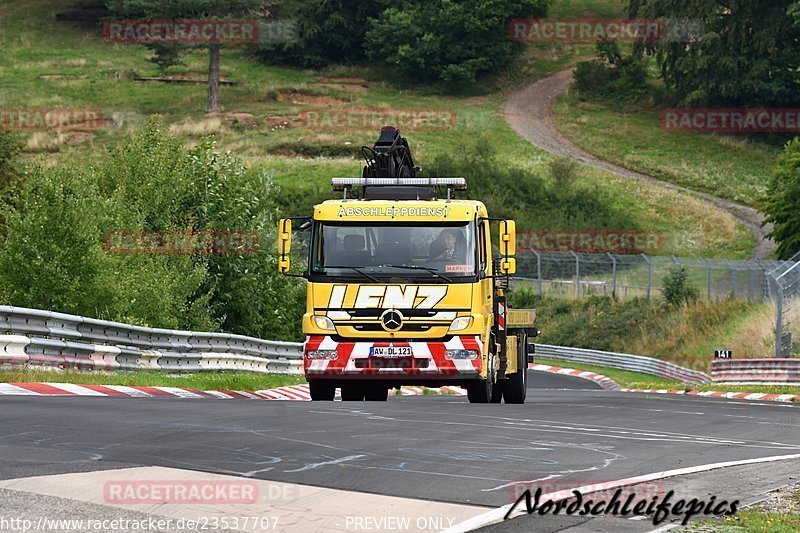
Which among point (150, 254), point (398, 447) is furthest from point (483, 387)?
point (150, 254)

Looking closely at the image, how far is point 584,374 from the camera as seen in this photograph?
45.3 metres

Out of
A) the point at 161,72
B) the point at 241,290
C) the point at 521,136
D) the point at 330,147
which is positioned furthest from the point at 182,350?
the point at 161,72

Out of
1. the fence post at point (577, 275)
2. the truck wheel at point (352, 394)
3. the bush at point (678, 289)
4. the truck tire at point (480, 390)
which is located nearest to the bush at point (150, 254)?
the truck wheel at point (352, 394)

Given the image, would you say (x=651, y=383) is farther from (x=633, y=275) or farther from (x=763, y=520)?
(x=763, y=520)

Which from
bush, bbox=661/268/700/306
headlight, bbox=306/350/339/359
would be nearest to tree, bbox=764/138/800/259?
bush, bbox=661/268/700/306

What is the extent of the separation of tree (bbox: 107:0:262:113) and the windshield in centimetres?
7409

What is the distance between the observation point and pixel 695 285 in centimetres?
4972

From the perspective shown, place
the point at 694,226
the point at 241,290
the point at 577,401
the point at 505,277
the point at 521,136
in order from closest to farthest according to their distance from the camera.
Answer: the point at 505,277 → the point at 577,401 → the point at 241,290 → the point at 694,226 → the point at 521,136

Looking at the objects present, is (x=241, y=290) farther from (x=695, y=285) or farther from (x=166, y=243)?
(x=695, y=285)

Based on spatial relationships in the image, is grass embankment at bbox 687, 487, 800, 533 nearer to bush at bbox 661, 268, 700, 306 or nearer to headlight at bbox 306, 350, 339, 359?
headlight at bbox 306, 350, 339, 359

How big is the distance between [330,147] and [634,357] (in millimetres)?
44303

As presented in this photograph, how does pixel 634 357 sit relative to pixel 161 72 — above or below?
below

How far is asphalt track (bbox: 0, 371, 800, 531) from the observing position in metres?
10.2

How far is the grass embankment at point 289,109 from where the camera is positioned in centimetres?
7631
